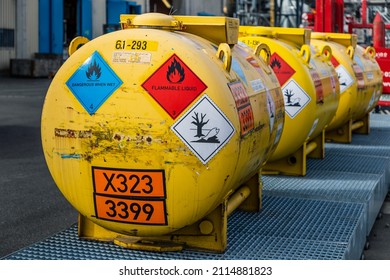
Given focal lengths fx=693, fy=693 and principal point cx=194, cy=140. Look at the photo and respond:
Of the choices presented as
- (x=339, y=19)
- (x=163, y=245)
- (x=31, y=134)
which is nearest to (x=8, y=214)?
(x=163, y=245)

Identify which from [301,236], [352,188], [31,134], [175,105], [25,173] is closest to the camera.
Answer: [175,105]

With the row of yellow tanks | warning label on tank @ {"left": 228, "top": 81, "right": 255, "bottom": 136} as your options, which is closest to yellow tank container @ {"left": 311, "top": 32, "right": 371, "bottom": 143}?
the row of yellow tanks

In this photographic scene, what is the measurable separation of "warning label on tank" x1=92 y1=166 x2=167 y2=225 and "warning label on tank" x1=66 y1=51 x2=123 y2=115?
1.07 feet

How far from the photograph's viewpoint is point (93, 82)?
333 cm

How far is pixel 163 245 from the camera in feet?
11.6

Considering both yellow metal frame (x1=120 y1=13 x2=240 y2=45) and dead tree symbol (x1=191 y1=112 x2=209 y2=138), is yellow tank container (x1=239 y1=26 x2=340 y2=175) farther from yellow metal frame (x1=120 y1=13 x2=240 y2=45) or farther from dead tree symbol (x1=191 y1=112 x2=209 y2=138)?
dead tree symbol (x1=191 y1=112 x2=209 y2=138)

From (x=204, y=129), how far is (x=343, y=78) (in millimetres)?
3999

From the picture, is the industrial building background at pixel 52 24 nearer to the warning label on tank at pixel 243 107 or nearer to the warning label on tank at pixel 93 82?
the warning label on tank at pixel 243 107

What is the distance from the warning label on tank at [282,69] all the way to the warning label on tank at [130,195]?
2325 millimetres

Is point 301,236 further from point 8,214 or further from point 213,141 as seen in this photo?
point 8,214

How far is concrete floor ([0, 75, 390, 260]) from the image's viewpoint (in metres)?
4.78

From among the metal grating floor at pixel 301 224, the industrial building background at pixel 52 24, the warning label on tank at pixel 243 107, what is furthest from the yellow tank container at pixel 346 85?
the industrial building background at pixel 52 24

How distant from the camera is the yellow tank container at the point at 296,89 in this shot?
5.32 m

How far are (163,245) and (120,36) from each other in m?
1.08
